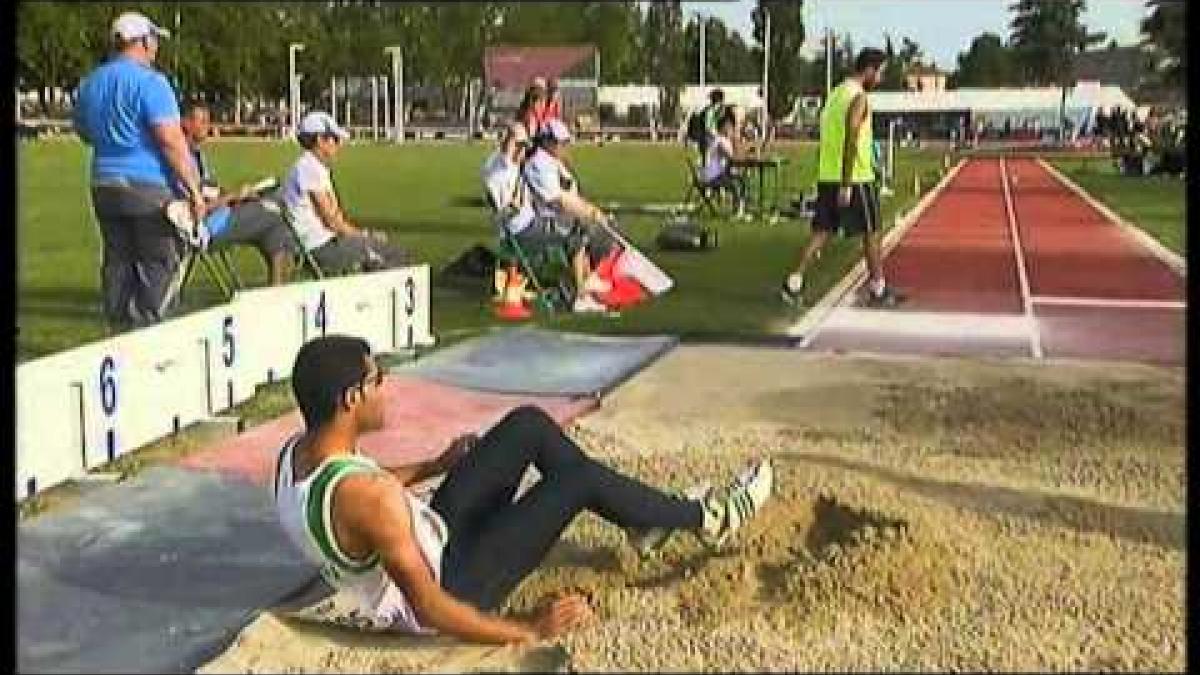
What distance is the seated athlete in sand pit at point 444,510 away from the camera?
349cm

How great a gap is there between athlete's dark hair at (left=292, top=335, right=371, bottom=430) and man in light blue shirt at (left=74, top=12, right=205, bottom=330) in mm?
3883

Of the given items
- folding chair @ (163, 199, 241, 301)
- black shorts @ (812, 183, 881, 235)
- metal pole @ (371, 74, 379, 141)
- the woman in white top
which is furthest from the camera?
metal pole @ (371, 74, 379, 141)

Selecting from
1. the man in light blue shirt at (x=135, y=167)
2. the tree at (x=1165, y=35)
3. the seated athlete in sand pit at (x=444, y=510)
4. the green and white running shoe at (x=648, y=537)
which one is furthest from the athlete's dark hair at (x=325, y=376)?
the tree at (x=1165, y=35)

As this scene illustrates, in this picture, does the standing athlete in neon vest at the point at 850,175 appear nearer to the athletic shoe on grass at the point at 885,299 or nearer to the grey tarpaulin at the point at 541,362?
the athletic shoe on grass at the point at 885,299

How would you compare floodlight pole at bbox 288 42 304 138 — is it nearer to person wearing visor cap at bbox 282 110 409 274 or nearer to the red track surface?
person wearing visor cap at bbox 282 110 409 274

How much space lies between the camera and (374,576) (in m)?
3.66

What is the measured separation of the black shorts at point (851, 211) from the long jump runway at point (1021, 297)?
0.49 m

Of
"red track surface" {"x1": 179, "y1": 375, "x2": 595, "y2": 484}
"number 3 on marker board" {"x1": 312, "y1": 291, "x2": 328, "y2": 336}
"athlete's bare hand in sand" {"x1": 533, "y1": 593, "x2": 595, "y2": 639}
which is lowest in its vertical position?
"red track surface" {"x1": 179, "y1": 375, "x2": 595, "y2": 484}

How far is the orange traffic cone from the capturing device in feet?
31.6

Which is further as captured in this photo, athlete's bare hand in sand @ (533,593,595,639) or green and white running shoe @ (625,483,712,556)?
green and white running shoe @ (625,483,712,556)

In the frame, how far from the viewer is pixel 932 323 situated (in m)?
9.62

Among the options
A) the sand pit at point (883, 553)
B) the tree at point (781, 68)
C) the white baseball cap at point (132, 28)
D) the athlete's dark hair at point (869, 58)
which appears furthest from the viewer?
the tree at point (781, 68)

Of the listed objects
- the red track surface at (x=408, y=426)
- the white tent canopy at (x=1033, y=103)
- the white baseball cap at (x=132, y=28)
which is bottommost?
the red track surface at (x=408, y=426)

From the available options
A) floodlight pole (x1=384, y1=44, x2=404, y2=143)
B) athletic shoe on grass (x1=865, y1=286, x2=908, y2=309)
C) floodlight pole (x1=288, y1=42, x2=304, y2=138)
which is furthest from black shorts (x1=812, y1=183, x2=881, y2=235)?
floodlight pole (x1=288, y1=42, x2=304, y2=138)
